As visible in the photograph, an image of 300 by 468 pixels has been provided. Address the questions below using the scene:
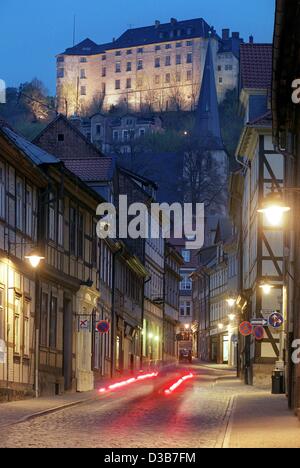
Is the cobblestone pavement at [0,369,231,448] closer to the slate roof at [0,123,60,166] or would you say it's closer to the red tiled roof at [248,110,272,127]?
the slate roof at [0,123,60,166]

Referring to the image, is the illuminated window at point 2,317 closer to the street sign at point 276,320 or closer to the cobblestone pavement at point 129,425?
the cobblestone pavement at point 129,425

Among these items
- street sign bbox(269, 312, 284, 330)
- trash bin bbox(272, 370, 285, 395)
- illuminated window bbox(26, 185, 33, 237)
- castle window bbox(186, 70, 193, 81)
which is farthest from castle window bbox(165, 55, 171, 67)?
illuminated window bbox(26, 185, 33, 237)

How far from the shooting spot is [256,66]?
4891 centimetres

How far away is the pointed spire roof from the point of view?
6339 inches

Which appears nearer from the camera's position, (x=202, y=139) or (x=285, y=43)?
(x=285, y=43)

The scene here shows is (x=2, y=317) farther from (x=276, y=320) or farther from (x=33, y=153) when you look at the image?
(x=276, y=320)

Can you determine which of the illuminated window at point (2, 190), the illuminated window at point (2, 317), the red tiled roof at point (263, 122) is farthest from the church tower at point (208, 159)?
the illuminated window at point (2, 317)

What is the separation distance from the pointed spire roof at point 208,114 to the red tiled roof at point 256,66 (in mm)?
106023

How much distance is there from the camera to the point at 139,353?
206 ft

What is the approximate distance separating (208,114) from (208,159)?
27101mm

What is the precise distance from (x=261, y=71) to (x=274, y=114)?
994 inches

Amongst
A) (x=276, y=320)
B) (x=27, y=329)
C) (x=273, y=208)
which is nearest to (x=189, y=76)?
(x=276, y=320)
